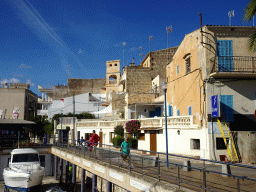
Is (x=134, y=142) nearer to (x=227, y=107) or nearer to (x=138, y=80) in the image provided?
(x=227, y=107)

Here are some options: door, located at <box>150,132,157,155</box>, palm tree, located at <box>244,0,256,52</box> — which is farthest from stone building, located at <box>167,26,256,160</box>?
palm tree, located at <box>244,0,256,52</box>

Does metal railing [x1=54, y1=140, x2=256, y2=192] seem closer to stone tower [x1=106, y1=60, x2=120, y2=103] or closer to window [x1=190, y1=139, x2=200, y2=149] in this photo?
window [x1=190, y1=139, x2=200, y2=149]

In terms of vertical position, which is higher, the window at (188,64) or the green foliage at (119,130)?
the window at (188,64)

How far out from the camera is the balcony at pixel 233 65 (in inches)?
705

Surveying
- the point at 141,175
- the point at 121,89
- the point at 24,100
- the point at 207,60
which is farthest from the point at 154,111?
the point at 24,100

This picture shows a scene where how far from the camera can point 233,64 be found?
61.2 feet

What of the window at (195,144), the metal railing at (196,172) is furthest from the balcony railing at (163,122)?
the metal railing at (196,172)

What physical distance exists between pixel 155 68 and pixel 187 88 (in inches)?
746

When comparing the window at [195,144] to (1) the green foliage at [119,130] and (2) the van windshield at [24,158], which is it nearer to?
(1) the green foliage at [119,130]

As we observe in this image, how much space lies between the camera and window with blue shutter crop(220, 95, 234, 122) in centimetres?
1809

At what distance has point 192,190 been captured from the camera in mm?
8242

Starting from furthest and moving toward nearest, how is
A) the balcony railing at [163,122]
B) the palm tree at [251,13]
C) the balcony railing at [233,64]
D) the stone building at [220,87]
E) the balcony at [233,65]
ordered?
the balcony railing at [163,122], the balcony railing at [233,64], the balcony at [233,65], the stone building at [220,87], the palm tree at [251,13]

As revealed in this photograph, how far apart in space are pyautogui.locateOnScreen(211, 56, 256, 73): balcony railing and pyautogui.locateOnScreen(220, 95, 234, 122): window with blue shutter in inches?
80.5

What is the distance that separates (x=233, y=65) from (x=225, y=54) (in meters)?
1.00
